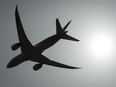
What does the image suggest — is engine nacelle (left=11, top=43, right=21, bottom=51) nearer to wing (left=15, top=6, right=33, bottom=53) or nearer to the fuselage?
wing (left=15, top=6, right=33, bottom=53)

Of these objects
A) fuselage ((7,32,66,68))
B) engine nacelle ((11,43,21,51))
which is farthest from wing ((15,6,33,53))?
fuselage ((7,32,66,68))

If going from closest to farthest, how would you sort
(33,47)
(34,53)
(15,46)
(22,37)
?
1. (22,37)
2. (15,46)
3. (33,47)
4. (34,53)

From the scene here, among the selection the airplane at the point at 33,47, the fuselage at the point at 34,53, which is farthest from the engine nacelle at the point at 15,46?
the fuselage at the point at 34,53

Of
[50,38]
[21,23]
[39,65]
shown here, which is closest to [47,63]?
[39,65]

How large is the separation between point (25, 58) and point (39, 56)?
3496mm

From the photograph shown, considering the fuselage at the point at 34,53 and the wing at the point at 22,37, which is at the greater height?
the wing at the point at 22,37

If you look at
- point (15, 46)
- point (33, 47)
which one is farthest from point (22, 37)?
point (33, 47)

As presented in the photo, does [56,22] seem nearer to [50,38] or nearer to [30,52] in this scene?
[50,38]

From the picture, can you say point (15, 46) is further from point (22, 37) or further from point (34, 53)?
point (34, 53)

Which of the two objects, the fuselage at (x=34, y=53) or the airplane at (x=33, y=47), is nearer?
the airplane at (x=33, y=47)

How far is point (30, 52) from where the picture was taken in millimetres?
59812

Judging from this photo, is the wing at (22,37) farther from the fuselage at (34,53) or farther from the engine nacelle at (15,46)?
the fuselage at (34,53)

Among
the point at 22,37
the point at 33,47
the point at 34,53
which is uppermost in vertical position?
the point at 22,37

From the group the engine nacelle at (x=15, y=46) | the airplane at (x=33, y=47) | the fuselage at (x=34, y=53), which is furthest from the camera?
the fuselage at (x=34, y=53)
